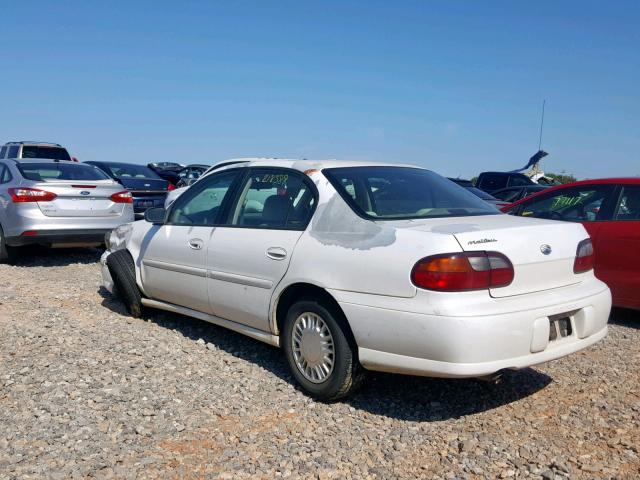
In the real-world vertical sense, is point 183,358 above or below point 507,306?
below

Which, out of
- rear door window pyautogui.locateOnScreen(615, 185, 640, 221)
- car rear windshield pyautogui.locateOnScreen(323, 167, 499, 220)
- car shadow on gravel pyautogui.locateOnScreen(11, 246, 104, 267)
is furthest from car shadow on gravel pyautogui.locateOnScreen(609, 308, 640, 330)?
car shadow on gravel pyautogui.locateOnScreen(11, 246, 104, 267)

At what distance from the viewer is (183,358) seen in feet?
16.1

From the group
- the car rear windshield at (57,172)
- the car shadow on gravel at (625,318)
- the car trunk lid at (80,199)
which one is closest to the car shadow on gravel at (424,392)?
the car shadow on gravel at (625,318)

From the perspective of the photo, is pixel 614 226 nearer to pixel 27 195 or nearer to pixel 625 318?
pixel 625 318

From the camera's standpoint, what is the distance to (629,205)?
6180 mm

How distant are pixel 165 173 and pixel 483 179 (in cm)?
1094

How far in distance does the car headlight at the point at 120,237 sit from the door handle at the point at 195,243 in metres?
1.20

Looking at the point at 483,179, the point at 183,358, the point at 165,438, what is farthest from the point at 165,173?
the point at 165,438

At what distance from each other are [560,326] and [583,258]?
543mm

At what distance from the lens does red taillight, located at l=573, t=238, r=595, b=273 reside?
3957mm

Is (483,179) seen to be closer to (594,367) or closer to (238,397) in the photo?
(594,367)

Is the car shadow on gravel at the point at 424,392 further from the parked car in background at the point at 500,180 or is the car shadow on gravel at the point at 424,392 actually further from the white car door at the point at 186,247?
the parked car in background at the point at 500,180

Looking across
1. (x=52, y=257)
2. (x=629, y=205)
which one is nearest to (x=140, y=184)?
(x=52, y=257)

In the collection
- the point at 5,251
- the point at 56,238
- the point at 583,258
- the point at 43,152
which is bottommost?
the point at 5,251
